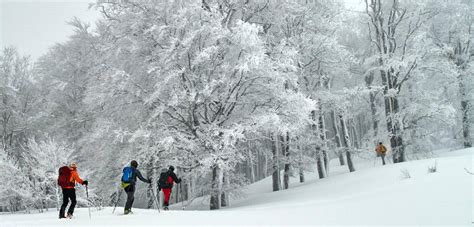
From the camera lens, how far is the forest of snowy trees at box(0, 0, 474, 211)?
46.4ft

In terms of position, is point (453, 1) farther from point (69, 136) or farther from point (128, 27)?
point (69, 136)

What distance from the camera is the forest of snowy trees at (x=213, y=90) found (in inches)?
557

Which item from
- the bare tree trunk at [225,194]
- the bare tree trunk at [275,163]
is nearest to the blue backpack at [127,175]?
the bare tree trunk at [225,194]

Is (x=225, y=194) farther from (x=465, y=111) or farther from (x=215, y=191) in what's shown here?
(x=465, y=111)

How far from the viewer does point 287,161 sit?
762 inches

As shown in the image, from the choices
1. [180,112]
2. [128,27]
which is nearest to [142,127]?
[180,112]

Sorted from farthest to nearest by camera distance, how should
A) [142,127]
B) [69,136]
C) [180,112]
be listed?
1. [69,136]
2. [180,112]
3. [142,127]

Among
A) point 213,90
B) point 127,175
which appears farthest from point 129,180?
point 213,90

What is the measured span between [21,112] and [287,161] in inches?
841

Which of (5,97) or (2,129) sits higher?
(5,97)

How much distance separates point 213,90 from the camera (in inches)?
591

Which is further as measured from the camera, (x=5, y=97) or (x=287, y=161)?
(x=5, y=97)

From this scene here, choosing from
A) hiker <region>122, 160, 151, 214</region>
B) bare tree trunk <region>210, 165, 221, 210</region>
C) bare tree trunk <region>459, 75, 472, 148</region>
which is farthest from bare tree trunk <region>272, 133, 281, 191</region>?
bare tree trunk <region>459, 75, 472, 148</region>

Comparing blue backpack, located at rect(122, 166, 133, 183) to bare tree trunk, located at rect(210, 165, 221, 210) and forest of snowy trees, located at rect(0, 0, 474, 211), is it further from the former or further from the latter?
bare tree trunk, located at rect(210, 165, 221, 210)
